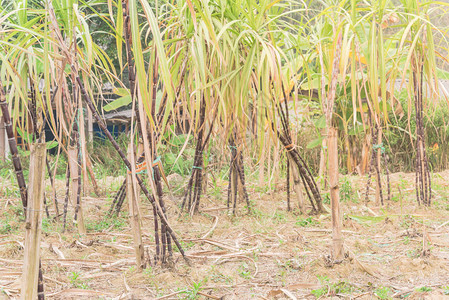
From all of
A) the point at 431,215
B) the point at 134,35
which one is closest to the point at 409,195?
the point at 431,215

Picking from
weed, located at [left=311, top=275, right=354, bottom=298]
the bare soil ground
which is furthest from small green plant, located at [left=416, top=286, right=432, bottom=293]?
weed, located at [left=311, top=275, right=354, bottom=298]

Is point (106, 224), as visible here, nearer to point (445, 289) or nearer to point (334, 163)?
point (334, 163)

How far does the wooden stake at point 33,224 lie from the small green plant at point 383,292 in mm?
990

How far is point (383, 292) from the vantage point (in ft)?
4.27

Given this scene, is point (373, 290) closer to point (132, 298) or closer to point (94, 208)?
point (132, 298)

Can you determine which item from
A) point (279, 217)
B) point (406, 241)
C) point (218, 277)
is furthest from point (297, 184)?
point (218, 277)

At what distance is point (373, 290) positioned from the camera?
136cm

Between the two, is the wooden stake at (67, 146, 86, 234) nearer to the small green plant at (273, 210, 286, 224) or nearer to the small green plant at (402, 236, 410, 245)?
the small green plant at (273, 210, 286, 224)

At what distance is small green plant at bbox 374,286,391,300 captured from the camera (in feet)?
4.22

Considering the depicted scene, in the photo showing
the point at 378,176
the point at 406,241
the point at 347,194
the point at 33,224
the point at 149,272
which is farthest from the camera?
the point at 347,194

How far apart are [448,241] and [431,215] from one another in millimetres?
502

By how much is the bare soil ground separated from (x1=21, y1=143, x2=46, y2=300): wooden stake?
51 centimetres

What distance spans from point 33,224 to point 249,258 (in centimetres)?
101

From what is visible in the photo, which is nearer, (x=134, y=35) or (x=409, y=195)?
(x=134, y=35)
